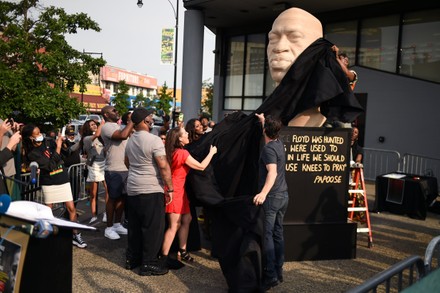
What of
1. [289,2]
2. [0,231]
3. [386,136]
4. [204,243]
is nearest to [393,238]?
[204,243]

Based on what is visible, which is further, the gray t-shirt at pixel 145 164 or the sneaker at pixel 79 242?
the sneaker at pixel 79 242

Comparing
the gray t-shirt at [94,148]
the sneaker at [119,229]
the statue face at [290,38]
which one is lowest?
the sneaker at [119,229]

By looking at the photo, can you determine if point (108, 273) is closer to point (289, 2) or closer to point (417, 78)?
point (417, 78)

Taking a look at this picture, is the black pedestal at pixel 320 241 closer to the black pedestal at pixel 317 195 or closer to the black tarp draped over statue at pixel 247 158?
the black pedestal at pixel 317 195

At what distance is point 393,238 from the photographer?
7.04 m

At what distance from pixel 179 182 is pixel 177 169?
168 mm

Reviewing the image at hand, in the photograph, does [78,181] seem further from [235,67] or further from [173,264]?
[235,67]

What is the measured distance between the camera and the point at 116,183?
6398mm

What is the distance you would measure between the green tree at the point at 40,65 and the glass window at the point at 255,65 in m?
8.92

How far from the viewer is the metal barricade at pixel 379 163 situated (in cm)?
1324

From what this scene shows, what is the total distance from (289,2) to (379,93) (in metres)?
4.58

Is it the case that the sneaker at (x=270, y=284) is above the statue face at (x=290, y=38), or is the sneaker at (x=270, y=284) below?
below

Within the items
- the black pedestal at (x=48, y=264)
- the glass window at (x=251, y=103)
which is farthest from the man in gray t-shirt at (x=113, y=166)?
the glass window at (x=251, y=103)

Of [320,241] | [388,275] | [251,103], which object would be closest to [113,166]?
[320,241]
